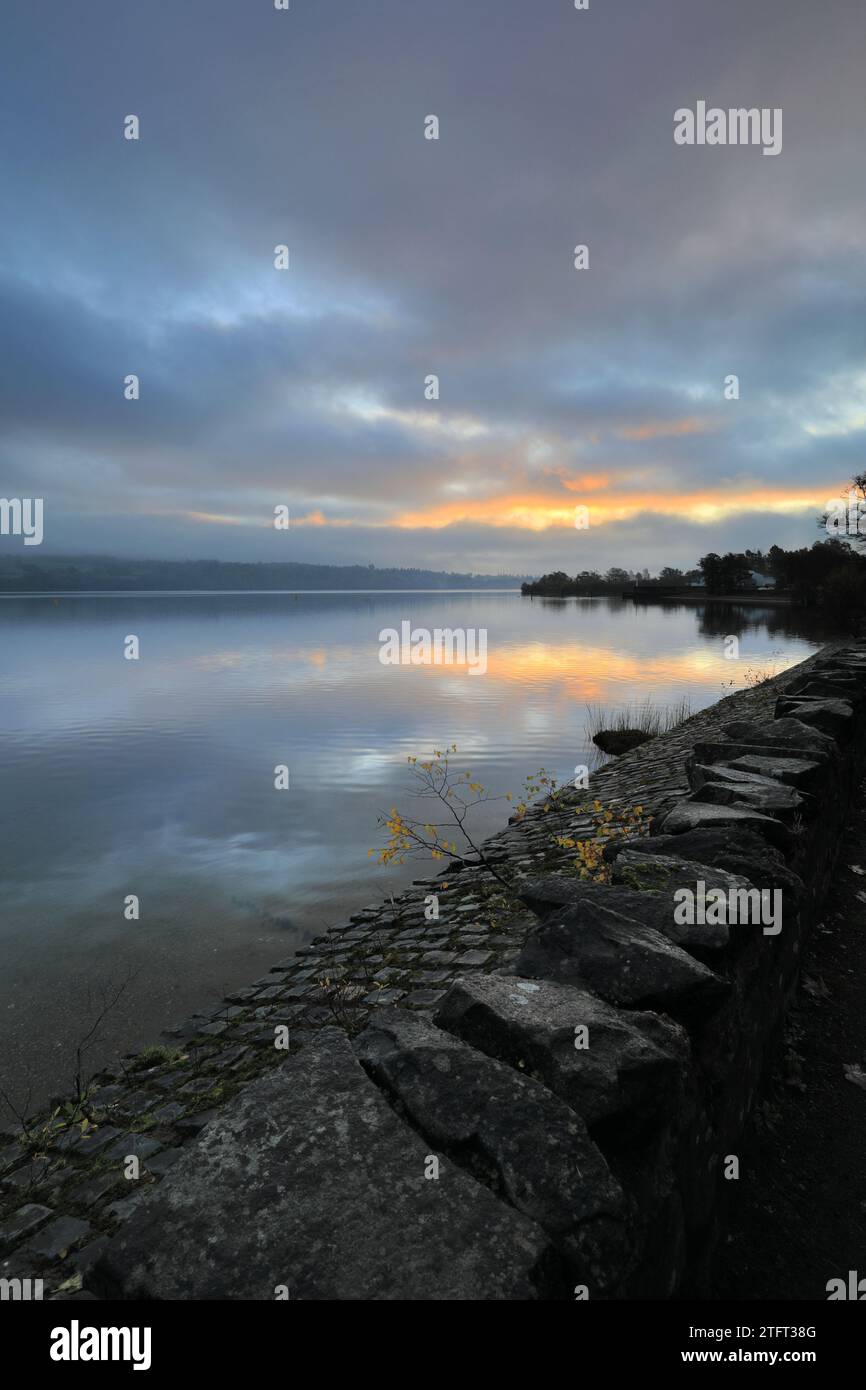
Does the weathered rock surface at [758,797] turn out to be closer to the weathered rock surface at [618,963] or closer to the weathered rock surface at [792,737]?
the weathered rock surface at [792,737]

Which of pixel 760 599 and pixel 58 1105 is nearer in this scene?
pixel 58 1105

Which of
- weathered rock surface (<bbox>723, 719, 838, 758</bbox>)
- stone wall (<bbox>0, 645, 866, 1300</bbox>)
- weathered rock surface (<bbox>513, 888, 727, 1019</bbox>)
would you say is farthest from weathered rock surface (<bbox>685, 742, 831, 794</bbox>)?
weathered rock surface (<bbox>513, 888, 727, 1019</bbox>)

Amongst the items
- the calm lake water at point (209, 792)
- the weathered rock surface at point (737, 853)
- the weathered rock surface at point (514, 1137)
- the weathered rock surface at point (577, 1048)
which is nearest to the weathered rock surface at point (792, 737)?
the weathered rock surface at point (737, 853)

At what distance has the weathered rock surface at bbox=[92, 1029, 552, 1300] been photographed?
214cm

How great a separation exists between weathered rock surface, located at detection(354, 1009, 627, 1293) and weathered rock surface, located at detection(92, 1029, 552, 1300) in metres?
0.12

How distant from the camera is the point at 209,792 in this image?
59.6 feet

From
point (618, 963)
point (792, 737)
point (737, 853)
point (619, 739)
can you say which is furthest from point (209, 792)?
point (618, 963)

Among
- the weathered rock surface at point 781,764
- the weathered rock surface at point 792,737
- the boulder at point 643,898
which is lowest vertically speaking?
the boulder at point 643,898

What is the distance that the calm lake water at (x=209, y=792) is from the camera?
866cm

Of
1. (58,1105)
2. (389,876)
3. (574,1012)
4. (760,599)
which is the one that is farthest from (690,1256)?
(760,599)

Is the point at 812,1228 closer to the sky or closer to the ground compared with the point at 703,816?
closer to the ground

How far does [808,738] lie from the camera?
8.69 metres
